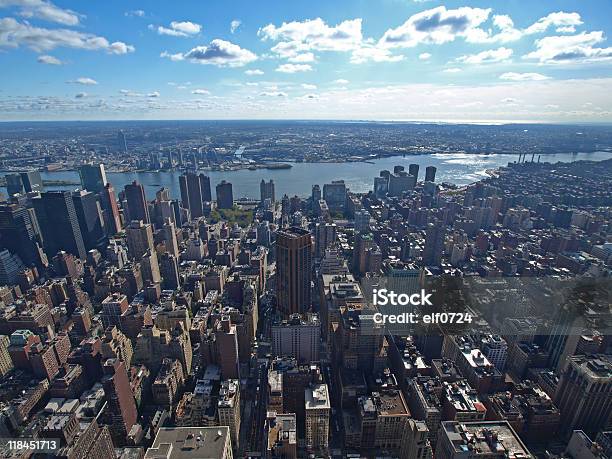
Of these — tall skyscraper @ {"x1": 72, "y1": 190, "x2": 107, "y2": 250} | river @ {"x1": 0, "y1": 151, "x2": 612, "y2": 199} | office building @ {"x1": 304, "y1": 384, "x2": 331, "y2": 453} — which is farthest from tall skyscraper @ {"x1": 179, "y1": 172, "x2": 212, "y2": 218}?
office building @ {"x1": 304, "y1": 384, "x2": 331, "y2": 453}

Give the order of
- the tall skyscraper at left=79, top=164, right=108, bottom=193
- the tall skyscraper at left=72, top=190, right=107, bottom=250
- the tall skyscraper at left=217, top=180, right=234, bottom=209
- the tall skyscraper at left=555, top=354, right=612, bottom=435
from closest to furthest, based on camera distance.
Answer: the tall skyscraper at left=555, top=354, right=612, bottom=435
the tall skyscraper at left=72, top=190, right=107, bottom=250
the tall skyscraper at left=217, top=180, right=234, bottom=209
the tall skyscraper at left=79, top=164, right=108, bottom=193

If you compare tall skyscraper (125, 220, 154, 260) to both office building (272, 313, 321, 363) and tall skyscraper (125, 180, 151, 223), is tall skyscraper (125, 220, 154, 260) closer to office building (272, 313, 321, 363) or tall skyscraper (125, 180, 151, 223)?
tall skyscraper (125, 180, 151, 223)

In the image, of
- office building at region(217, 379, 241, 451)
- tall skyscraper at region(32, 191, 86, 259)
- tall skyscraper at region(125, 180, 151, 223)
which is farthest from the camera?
tall skyscraper at region(125, 180, 151, 223)

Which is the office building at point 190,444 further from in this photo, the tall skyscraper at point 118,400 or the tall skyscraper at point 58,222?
the tall skyscraper at point 58,222

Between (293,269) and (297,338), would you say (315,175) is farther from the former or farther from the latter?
(297,338)

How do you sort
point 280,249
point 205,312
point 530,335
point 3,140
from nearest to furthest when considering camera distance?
point 530,335
point 280,249
point 205,312
point 3,140

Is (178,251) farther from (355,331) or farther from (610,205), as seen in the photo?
(610,205)

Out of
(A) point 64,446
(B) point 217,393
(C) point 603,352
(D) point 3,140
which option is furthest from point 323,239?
(D) point 3,140
